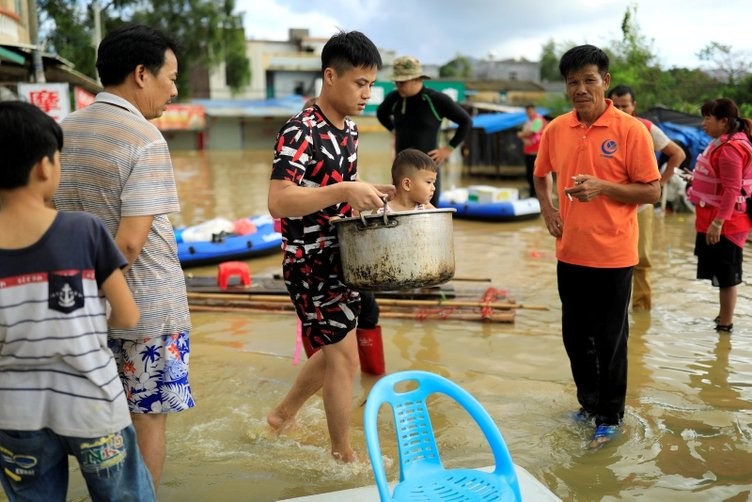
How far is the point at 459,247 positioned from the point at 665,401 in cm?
607

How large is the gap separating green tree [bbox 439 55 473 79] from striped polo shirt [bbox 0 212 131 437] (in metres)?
60.9

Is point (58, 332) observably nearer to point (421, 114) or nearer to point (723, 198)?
point (421, 114)

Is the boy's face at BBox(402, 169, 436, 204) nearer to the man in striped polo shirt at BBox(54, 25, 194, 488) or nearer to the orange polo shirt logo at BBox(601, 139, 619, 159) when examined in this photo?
the orange polo shirt logo at BBox(601, 139, 619, 159)

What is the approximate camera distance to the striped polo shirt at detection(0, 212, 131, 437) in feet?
6.53

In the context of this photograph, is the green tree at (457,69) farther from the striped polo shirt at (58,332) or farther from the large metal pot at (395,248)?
the striped polo shirt at (58,332)

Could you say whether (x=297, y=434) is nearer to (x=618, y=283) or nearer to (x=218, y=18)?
(x=618, y=283)

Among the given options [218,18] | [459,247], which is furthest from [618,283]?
[218,18]

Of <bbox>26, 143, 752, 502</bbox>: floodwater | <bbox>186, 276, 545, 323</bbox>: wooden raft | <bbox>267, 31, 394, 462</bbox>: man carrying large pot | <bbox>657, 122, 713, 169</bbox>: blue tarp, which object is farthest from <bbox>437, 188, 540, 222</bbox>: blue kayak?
<bbox>267, 31, 394, 462</bbox>: man carrying large pot

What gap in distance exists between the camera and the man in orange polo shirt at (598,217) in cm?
365

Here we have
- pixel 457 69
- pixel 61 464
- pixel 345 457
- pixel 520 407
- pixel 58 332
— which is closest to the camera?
pixel 58 332

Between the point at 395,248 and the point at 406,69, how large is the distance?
126 inches

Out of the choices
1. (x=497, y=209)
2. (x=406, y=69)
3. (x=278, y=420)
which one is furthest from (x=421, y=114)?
(x=497, y=209)

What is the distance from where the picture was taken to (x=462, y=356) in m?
5.43

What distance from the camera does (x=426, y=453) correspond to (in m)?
2.75
